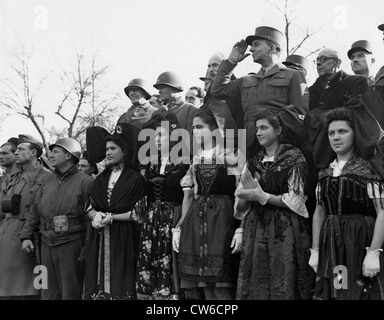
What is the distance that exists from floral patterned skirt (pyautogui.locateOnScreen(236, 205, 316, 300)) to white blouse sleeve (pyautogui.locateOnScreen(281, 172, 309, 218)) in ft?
0.24

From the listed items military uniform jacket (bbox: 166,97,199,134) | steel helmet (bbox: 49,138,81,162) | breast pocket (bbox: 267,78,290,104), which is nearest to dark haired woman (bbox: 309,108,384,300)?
breast pocket (bbox: 267,78,290,104)

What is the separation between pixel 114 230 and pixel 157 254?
629 millimetres

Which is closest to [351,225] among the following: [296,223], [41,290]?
[296,223]

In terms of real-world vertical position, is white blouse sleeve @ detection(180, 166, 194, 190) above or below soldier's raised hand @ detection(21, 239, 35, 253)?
above

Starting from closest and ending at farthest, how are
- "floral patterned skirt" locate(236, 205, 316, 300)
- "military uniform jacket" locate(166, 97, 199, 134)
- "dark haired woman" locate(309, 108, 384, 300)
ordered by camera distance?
Answer: "dark haired woman" locate(309, 108, 384, 300), "floral patterned skirt" locate(236, 205, 316, 300), "military uniform jacket" locate(166, 97, 199, 134)

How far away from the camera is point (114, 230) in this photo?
19.9 ft

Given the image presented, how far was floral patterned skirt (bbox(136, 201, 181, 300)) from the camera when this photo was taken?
221 inches

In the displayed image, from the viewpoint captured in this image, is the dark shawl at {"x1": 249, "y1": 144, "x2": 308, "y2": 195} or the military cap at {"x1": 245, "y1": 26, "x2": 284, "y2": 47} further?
the military cap at {"x1": 245, "y1": 26, "x2": 284, "y2": 47}

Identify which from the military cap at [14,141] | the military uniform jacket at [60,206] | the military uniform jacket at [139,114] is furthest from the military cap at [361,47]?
the military cap at [14,141]

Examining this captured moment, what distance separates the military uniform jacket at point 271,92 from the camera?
18.1ft

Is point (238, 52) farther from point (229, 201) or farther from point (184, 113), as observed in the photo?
point (229, 201)

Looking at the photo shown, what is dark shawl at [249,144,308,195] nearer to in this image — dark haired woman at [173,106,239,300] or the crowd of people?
the crowd of people

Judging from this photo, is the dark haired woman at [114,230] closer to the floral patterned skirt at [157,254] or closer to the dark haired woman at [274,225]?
the floral patterned skirt at [157,254]
